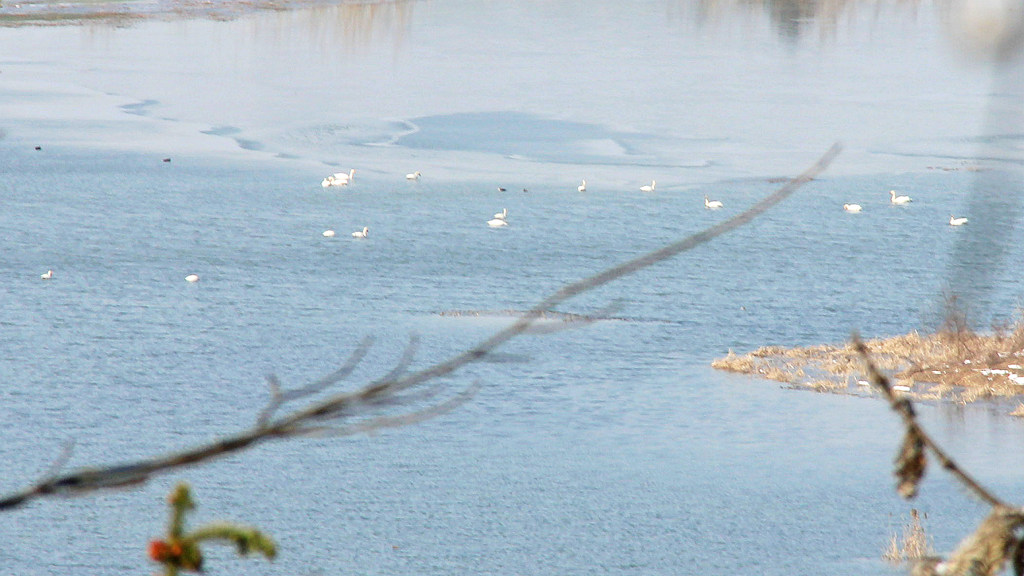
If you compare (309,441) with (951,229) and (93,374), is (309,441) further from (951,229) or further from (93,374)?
(951,229)

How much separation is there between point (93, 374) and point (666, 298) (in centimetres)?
1357

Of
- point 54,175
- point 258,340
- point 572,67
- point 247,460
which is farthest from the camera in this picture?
point 572,67

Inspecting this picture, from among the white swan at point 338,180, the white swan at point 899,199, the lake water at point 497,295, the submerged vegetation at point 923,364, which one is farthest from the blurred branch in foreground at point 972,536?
the white swan at point 338,180

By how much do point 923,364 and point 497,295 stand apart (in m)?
9.89

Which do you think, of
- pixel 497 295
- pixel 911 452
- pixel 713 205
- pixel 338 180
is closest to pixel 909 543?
pixel 497 295

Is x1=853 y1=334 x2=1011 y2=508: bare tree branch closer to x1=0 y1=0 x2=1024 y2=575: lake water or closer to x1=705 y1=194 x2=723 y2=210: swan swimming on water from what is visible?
x1=0 y1=0 x2=1024 y2=575: lake water

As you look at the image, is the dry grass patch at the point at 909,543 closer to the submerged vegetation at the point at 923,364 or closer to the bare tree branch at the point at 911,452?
the submerged vegetation at the point at 923,364

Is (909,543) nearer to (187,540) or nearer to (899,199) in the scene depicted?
(187,540)

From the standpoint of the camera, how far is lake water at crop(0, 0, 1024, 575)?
21.5 meters

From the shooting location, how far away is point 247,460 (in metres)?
24.7

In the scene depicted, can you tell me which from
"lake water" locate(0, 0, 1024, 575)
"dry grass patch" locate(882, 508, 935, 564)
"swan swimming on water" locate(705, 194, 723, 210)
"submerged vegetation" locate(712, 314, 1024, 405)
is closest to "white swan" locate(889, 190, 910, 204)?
"lake water" locate(0, 0, 1024, 575)

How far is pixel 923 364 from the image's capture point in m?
28.5

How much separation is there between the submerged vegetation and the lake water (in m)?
0.64

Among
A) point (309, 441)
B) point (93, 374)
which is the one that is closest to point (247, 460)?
→ point (309, 441)
